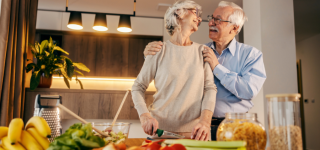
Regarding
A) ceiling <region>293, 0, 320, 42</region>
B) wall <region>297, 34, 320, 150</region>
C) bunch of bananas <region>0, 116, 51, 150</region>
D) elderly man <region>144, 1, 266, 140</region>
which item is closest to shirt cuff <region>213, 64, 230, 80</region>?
elderly man <region>144, 1, 266, 140</region>

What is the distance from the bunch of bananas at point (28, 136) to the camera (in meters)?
0.69

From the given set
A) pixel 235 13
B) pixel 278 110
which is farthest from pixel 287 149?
pixel 235 13

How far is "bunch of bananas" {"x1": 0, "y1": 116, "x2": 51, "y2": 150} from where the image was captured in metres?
0.69

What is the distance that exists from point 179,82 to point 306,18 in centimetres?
449

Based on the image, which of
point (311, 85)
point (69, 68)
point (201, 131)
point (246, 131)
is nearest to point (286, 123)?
point (246, 131)

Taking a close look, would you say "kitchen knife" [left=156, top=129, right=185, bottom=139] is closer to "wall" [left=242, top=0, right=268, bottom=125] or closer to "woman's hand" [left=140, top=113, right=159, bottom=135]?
"woman's hand" [left=140, top=113, right=159, bottom=135]

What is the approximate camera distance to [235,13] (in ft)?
5.55

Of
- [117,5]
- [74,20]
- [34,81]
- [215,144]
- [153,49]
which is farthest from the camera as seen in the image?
[117,5]

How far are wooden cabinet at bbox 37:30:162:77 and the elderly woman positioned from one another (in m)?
3.08

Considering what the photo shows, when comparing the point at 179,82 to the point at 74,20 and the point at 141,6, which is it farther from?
the point at 141,6

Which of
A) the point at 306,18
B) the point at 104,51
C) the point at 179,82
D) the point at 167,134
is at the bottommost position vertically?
the point at 167,134

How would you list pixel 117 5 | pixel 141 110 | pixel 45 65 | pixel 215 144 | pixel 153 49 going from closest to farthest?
1. pixel 215 144
2. pixel 141 110
3. pixel 153 49
4. pixel 45 65
5. pixel 117 5

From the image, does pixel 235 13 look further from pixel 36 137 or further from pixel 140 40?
pixel 140 40

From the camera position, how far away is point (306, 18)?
4613mm
